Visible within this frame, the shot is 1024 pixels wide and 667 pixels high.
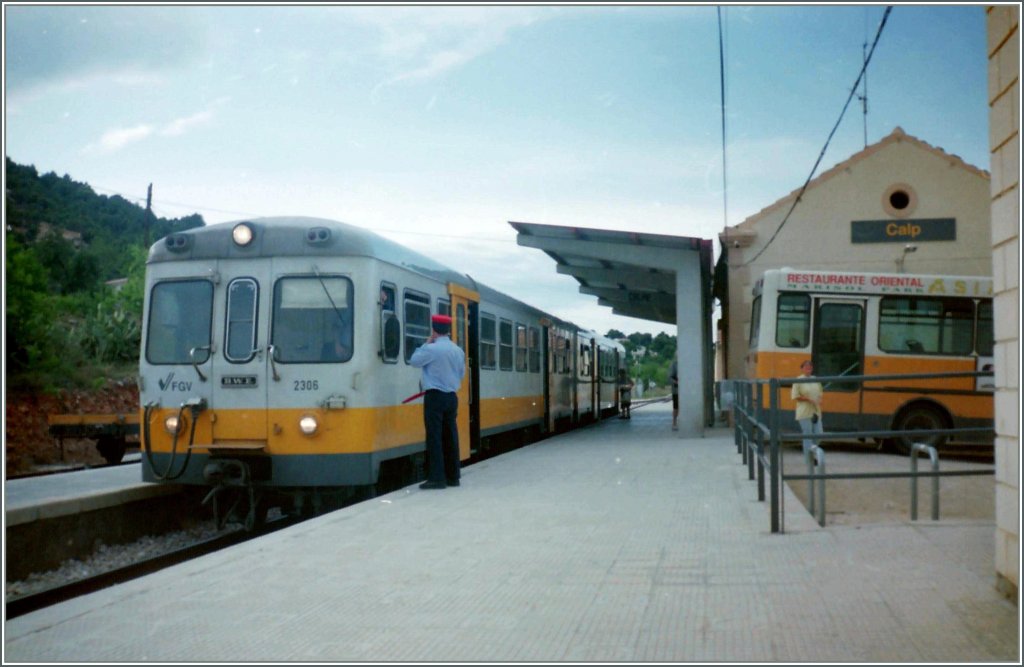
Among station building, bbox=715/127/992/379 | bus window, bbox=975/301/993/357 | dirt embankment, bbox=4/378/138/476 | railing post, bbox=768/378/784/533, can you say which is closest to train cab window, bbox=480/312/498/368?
railing post, bbox=768/378/784/533

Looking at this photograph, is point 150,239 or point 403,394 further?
point 150,239

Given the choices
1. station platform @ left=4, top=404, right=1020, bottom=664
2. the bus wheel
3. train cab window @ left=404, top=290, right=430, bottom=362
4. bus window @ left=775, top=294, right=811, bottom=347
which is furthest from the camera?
bus window @ left=775, top=294, right=811, bottom=347

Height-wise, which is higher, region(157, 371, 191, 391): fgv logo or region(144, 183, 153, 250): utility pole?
region(144, 183, 153, 250): utility pole

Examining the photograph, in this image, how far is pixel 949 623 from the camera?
177 inches

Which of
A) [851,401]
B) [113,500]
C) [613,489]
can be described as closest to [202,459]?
[113,500]

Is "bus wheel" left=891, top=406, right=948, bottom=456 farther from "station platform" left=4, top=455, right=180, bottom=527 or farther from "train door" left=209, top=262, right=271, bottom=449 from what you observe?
"station platform" left=4, top=455, right=180, bottom=527

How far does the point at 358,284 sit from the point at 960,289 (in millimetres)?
11013

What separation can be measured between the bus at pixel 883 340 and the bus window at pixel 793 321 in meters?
0.02

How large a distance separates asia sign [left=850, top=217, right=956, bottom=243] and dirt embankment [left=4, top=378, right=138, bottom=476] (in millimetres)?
16147

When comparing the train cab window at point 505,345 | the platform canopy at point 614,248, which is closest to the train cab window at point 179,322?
the train cab window at point 505,345

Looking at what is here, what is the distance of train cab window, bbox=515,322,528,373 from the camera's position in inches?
691

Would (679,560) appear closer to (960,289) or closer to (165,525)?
(165,525)

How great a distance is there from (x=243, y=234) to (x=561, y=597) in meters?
5.95

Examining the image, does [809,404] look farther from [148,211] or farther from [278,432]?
[148,211]
